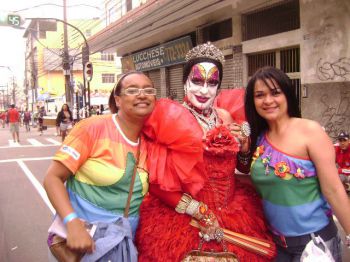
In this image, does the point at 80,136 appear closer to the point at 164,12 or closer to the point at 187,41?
the point at 164,12

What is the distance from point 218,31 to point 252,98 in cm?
1087

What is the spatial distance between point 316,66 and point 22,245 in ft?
22.7

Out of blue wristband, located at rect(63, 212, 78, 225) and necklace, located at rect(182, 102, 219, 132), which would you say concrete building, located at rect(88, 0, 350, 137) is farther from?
blue wristband, located at rect(63, 212, 78, 225)

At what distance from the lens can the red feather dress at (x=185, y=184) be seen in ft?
7.20

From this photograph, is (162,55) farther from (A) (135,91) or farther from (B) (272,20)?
(A) (135,91)

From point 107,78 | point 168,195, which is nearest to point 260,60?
point 168,195

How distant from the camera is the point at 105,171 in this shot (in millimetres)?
2064

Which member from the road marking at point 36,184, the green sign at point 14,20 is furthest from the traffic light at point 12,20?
the road marking at point 36,184

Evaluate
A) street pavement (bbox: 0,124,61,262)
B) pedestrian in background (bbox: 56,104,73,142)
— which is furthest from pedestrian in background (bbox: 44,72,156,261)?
pedestrian in background (bbox: 56,104,73,142)

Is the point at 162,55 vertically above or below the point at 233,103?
above

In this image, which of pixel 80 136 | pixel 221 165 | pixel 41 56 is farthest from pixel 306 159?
pixel 41 56

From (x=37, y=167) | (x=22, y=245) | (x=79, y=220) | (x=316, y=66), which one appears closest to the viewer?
(x=79, y=220)

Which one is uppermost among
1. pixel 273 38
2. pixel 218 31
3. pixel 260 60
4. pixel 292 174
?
pixel 218 31

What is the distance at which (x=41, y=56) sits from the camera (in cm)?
5572
